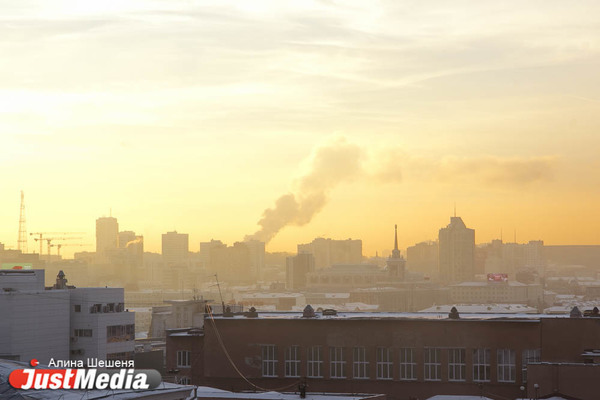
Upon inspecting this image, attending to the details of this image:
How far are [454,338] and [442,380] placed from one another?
389cm

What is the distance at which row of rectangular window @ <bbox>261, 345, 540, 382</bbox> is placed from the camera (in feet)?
300

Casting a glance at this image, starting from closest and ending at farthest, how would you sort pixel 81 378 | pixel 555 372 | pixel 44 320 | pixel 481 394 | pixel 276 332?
pixel 81 378 < pixel 555 372 < pixel 481 394 < pixel 276 332 < pixel 44 320

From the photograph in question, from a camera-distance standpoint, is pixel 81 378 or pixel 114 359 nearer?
pixel 81 378

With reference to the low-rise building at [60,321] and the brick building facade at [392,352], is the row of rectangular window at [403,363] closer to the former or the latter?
the brick building facade at [392,352]

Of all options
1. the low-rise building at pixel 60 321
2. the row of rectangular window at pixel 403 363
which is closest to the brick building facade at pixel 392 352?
the row of rectangular window at pixel 403 363

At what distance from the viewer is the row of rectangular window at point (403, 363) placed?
9156 cm

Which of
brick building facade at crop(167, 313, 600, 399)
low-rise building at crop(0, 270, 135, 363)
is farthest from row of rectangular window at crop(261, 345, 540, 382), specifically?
low-rise building at crop(0, 270, 135, 363)

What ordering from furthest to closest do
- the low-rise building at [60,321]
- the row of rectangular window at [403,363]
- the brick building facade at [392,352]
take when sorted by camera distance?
1. the low-rise building at [60,321]
2. the row of rectangular window at [403,363]
3. the brick building facade at [392,352]

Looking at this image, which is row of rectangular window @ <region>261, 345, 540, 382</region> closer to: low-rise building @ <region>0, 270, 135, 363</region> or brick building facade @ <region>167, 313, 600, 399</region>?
brick building facade @ <region>167, 313, 600, 399</region>

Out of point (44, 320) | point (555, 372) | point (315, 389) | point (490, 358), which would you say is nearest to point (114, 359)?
point (44, 320)

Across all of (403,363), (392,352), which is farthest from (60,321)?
(403,363)

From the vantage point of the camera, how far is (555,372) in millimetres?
76312

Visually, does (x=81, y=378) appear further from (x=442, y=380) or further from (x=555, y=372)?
(x=442, y=380)

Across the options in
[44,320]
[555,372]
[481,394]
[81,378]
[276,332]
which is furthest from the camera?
[44,320]
